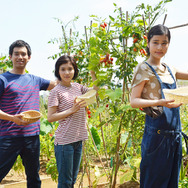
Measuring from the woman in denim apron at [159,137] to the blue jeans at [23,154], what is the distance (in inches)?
38.7

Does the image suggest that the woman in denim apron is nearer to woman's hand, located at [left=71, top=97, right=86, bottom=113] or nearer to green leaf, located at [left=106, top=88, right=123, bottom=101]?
green leaf, located at [left=106, top=88, right=123, bottom=101]

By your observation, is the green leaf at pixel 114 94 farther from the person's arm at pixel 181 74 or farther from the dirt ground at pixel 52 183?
the dirt ground at pixel 52 183

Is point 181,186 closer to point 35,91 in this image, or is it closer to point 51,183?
point 35,91

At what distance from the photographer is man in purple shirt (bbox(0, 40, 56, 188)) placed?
1.89 meters

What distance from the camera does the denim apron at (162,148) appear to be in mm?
1312

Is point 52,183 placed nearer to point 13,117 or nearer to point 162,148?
point 13,117

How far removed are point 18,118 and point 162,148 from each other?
1052 millimetres

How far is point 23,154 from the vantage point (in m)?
2.00

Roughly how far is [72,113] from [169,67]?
742 millimetres

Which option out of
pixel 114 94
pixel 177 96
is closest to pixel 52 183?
pixel 114 94

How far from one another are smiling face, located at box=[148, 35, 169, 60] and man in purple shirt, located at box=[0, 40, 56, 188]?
106 cm

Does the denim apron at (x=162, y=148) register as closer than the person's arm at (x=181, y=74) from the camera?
Yes

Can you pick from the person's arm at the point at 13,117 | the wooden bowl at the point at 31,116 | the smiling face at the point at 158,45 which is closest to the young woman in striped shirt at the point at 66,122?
the wooden bowl at the point at 31,116

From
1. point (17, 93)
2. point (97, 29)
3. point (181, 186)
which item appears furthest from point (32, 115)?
point (181, 186)
